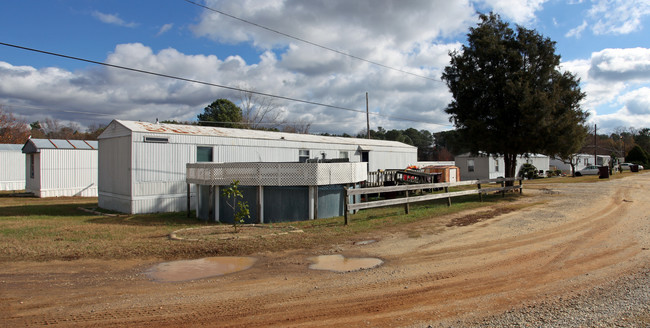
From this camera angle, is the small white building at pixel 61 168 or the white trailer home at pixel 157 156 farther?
the small white building at pixel 61 168

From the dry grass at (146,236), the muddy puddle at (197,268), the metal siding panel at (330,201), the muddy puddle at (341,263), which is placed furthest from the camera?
the metal siding panel at (330,201)

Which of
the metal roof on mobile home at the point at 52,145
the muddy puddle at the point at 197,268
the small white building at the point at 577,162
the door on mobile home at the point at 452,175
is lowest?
the muddy puddle at the point at 197,268

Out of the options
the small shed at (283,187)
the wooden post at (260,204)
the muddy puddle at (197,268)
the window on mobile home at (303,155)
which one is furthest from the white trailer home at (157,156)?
the muddy puddle at (197,268)

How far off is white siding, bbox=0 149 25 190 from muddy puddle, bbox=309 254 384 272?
3018 centimetres

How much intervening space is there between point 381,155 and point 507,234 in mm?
16637

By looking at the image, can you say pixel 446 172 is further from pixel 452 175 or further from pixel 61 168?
pixel 61 168

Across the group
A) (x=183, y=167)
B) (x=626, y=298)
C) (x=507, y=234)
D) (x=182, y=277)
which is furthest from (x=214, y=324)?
(x=183, y=167)

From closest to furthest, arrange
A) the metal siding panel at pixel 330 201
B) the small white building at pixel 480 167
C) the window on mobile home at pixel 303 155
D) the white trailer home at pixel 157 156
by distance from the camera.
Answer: the metal siding panel at pixel 330 201
the white trailer home at pixel 157 156
the window on mobile home at pixel 303 155
the small white building at pixel 480 167

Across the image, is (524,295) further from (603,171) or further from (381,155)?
(603,171)

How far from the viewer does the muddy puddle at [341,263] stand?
657 centimetres

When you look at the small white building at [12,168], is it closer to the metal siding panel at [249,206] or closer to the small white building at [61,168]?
the small white building at [61,168]

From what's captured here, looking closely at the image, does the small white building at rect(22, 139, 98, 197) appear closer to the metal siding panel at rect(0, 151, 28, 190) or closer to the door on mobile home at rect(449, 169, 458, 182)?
the metal siding panel at rect(0, 151, 28, 190)

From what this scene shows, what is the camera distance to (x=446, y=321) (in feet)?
13.9

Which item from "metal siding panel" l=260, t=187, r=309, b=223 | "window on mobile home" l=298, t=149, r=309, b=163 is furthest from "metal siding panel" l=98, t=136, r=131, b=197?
"window on mobile home" l=298, t=149, r=309, b=163
